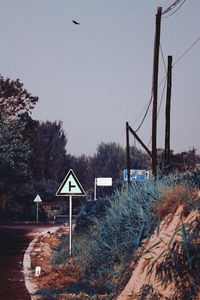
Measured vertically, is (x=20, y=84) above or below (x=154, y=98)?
above

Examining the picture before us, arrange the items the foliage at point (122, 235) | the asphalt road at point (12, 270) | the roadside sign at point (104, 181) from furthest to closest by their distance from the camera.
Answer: the roadside sign at point (104, 181) < the asphalt road at point (12, 270) < the foliage at point (122, 235)

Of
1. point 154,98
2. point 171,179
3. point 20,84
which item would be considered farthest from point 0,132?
point 171,179

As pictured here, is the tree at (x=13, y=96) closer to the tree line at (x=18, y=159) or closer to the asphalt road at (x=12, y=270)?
the tree line at (x=18, y=159)

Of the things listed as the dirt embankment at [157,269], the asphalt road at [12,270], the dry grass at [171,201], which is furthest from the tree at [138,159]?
the dirt embankment at [157,269]

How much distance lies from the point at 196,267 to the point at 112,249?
4.00 metres

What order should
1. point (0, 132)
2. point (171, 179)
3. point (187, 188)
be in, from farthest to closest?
point (0, 132), point (171, 179), point (187, 188)

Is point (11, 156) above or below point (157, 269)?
above

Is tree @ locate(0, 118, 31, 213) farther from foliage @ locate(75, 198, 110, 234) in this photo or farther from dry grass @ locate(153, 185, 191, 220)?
dry grass @ locate(153, 185, 191, 220)

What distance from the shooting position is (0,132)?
52.0 m

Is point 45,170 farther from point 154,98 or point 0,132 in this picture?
point 154,98

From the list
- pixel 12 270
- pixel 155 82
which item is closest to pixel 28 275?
pixel 12 270

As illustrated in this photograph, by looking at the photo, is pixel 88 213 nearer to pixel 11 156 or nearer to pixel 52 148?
pixel 11 156

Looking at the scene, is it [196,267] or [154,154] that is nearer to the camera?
[196,267]

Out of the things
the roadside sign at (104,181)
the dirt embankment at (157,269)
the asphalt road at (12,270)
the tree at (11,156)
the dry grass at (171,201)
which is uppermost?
the tree at (11,156)
